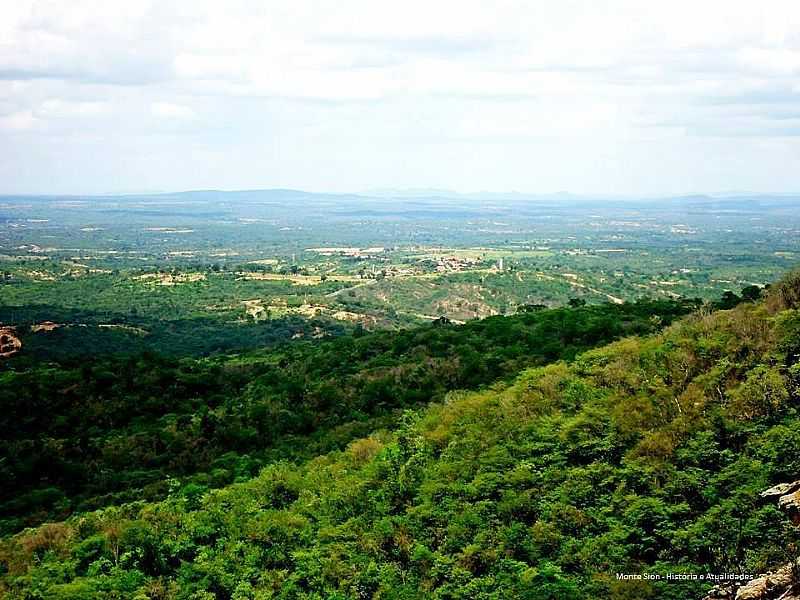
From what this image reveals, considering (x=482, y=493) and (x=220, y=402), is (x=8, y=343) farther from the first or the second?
(x=482, y=493)

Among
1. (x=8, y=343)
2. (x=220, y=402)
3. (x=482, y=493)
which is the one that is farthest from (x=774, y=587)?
(x=8, y=343)

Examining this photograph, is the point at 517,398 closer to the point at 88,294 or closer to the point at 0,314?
the point at 0,314

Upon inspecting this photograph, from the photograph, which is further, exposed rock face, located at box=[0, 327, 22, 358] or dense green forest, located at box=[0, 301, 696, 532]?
exposed rock face, located at box=[0, 327, 22, 358]

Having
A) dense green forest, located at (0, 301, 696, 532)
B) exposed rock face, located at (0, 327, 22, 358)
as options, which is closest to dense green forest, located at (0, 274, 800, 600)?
dense green forest, located at (0, 301, 696, 532)

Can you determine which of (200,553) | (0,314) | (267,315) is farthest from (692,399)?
(0,314)

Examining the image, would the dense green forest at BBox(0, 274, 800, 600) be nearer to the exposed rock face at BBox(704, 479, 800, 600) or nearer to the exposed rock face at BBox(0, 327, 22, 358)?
the exposed rock face at BBox(704, 479, 800, 600)

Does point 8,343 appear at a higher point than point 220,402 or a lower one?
lower

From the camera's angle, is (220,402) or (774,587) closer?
(774,587)

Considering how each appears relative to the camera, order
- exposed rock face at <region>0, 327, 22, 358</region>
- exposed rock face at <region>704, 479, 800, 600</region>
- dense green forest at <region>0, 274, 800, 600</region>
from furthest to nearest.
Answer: exposed rock face at <region>0, 327, 22, 358</region> → dense green forest at <region>0, 274, 800, 600</region> → exposed rock face at <region>704, 479, 800, 600</region>

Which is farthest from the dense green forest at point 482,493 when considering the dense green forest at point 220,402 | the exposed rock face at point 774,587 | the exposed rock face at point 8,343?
the exposed rock face at point 8,343
